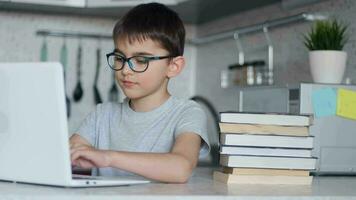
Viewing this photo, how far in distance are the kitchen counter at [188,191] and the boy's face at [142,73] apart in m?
0.21

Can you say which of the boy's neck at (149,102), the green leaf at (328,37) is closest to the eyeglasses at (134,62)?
the boy's neck at (149,102)

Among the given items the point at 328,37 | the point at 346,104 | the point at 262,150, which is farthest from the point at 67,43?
the point at 262,150

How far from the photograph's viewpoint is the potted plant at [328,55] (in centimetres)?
163

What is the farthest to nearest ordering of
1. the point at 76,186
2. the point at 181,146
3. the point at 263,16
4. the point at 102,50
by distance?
the point at 102,50 < the point at 263,16 < the point at 181,146 < the point at 76,186

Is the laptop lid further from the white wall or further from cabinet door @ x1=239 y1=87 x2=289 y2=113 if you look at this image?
the white wall

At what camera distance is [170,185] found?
46.0 inches

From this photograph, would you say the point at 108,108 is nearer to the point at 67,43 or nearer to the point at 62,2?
the point at 62,2

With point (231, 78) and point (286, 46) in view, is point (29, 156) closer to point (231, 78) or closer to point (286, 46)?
point (286, 46)

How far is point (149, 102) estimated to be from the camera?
1455mm

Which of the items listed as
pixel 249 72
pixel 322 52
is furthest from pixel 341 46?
pixel 249 72

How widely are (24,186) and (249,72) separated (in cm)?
131

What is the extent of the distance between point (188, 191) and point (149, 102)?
0.41 m

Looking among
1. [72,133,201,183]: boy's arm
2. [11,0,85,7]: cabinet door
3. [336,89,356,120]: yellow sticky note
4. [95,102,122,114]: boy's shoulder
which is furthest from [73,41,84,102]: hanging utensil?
[72,133,201,183]: boy's arm

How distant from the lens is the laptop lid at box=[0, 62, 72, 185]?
100cm
